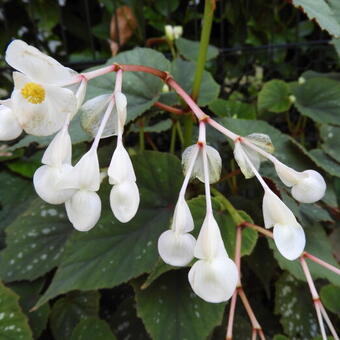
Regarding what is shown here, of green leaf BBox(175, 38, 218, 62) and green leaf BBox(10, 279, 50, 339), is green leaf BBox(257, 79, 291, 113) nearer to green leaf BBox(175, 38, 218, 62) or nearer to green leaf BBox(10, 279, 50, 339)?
green leaf BBox(175, 38, 218, 62)

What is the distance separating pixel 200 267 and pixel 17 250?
47 centimetres

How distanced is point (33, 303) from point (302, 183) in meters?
0.53

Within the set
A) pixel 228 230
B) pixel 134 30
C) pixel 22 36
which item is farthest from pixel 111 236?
pixel 22 36

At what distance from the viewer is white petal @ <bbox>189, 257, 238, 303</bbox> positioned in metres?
0.29

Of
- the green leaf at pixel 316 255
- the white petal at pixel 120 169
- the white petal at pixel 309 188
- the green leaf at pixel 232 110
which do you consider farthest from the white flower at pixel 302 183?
the green leaf at pixel 232 110

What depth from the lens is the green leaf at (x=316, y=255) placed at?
564 millimetres

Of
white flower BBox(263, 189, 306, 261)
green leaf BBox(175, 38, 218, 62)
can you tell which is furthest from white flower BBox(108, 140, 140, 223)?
green leaf BBox(175, 38, 218, 62)

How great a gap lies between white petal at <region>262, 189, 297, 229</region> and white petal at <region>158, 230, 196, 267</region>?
61 mm

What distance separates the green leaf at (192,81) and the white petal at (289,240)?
397 millimetres

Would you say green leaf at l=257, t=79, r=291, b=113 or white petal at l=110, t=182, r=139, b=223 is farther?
green leaf at l=257, t=79, r=291, b=113

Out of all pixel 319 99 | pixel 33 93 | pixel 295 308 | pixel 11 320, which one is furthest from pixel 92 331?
pixel 319 99

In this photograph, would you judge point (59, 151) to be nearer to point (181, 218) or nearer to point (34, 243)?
point (181, 218)

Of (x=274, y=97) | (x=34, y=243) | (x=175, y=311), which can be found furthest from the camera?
(x=274, y=97)

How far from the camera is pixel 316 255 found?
2.05 ft
